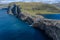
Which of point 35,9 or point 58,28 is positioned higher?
point 58,28

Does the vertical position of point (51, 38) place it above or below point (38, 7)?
above

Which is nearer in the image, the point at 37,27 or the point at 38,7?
the point at 37,27

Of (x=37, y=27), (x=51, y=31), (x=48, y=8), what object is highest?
(x=51, y=31)

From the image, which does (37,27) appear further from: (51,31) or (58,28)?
(58,28)

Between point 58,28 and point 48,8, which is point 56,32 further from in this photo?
point 48,8

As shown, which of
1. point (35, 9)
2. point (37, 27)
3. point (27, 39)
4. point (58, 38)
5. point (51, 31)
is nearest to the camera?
point (58, 38)

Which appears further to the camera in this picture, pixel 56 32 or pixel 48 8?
pixel 48 8

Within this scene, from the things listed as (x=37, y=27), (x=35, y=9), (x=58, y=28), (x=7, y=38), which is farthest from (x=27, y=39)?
(x=35, y=9)

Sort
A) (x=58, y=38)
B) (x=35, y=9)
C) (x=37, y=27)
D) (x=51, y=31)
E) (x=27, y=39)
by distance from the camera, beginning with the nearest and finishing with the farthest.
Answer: (x=58, y=38) → (x=27, y=39) → (x=51, y=31) → (x=37, y=27) → (x=35, y=9)

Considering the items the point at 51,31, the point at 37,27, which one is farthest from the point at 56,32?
the point at 37,27
